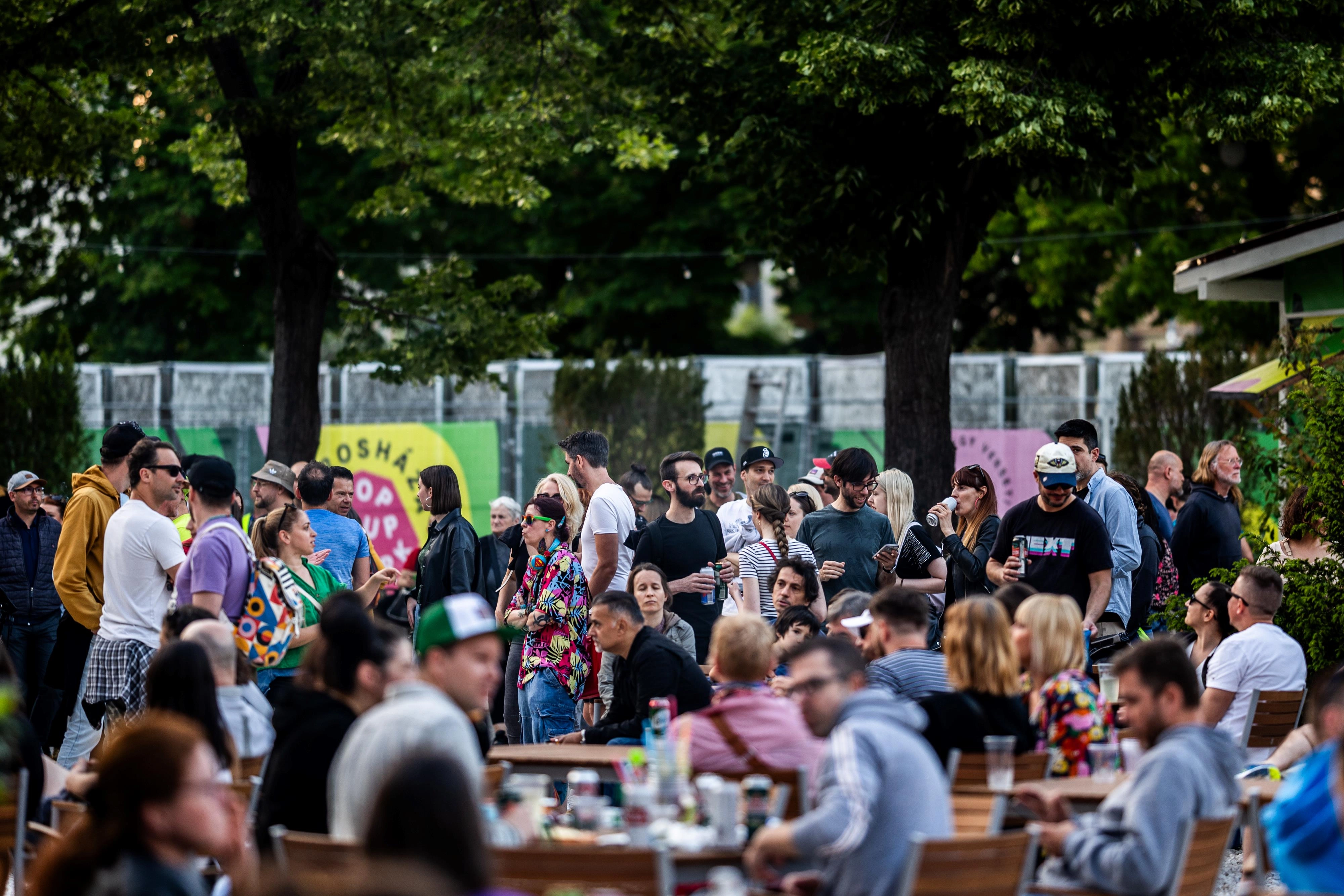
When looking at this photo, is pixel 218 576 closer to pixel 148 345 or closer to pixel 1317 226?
pixel 1317 226

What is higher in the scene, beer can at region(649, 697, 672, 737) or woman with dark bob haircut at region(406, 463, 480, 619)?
woman with dark bob haircut at region(406, 463, 480, 619)

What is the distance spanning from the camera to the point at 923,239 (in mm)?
13258

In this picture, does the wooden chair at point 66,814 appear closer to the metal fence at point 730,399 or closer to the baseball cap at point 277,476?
the baseball cap at point 277,476

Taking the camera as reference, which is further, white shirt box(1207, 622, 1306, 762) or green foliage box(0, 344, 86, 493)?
green foliage box(0, 344, 86, 493)

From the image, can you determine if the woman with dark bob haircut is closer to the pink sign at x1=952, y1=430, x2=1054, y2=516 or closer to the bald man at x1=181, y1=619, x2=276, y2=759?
the bald man at x1=181, y1=619, x2=276, y2=759

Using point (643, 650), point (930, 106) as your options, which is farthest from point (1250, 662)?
point (930, 106)

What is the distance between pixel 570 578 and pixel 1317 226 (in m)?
8.59

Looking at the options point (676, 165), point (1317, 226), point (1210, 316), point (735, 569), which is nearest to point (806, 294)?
point (676, 165)

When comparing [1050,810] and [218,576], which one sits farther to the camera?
[218,576]

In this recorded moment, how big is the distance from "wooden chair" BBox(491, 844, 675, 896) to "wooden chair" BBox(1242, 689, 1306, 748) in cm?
419

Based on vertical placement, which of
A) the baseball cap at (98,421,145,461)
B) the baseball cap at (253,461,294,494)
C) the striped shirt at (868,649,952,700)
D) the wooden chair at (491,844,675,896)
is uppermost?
the baseball cap at (98,421,145,461)

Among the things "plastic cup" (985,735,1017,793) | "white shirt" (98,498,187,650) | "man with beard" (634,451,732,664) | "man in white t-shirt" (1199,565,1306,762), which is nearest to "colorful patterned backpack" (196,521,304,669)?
"white shirt" (98,498,187,650)

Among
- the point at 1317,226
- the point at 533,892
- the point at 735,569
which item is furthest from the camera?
the point at 1317,226

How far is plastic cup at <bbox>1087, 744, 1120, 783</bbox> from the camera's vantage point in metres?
5.52
